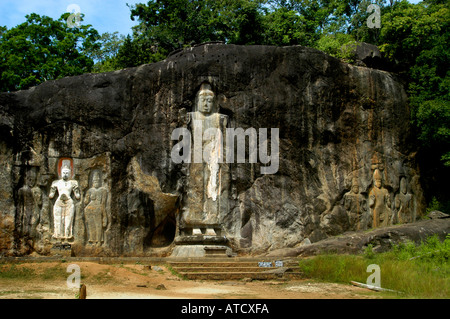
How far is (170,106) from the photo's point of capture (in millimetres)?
19047

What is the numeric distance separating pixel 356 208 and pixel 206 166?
17.0ft

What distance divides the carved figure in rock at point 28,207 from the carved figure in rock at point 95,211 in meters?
1.49

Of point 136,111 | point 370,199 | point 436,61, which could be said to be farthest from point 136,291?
point 436,61

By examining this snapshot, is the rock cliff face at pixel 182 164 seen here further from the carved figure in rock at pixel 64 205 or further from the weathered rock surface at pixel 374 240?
the weathered rock surface at pixel 374 240

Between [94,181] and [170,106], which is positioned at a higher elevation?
[170,106]

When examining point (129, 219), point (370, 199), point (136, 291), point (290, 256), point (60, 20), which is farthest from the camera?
point (60, 20)

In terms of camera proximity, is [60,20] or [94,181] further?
[60,20]

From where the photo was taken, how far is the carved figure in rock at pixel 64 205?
1809 cm

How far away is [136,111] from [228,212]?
443 cm

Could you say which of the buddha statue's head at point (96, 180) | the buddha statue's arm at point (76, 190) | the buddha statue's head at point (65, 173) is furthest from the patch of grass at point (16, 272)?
the buddha statue's head at point (96, 180)

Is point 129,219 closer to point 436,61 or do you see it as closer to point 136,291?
point 136,291

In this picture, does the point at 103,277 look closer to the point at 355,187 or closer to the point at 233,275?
the point at 233,275

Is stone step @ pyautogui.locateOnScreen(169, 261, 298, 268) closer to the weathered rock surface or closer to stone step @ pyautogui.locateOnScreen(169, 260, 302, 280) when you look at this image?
stone step @ pyautogui.locateOnScreen(169, 260, 302, 280)

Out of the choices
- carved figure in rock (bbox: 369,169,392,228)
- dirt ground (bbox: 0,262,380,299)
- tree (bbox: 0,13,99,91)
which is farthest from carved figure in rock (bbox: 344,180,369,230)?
tree (bbox: 0,13,99,91)
